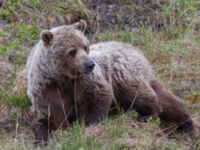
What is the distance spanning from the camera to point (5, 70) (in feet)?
25.9

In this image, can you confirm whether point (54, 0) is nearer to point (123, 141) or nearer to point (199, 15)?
point (199, 15)

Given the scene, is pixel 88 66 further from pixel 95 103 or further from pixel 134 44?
pixel 134 44

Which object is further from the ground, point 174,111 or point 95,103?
point 95,103

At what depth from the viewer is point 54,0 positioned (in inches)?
397

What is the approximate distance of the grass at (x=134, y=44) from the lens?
5488mm

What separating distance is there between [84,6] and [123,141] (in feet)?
17.8

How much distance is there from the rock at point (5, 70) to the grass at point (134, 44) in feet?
0.29

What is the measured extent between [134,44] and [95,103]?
3031mm

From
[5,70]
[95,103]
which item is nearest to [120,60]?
[95,103]

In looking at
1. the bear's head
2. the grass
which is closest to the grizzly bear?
the bear's head

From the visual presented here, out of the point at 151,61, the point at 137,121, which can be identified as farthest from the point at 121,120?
the point at 151,61

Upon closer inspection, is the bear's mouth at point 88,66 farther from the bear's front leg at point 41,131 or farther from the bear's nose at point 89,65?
the bear's front leg at point 41,131

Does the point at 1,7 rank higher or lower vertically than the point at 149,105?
higher

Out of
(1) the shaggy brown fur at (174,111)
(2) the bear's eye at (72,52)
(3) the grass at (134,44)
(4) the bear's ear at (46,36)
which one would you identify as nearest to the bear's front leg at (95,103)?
(3) the grass at (134,44)
